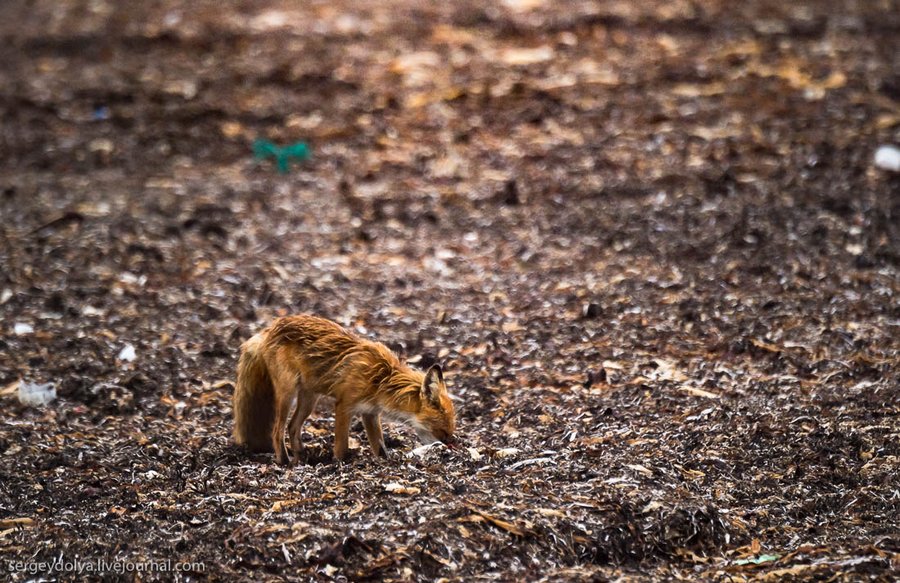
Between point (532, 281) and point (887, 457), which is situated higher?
point (887, 457)

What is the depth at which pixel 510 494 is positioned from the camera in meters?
5.58

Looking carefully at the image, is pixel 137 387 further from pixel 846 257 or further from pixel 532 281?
pixel 846 257

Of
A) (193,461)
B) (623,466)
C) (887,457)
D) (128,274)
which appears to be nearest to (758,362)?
(887,457)

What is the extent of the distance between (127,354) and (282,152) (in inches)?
177

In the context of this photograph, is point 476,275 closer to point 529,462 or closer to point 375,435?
point 375,435

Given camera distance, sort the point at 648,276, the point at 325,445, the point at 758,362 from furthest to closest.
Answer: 1. the point at 648,276
2. the point at 758,362
3. the point at 325,445

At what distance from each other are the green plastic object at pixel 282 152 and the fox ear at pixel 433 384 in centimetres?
602

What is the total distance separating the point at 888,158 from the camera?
35.8 ft

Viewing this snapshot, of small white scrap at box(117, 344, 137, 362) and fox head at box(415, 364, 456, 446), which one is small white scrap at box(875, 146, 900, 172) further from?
small white scrap at box(117, 344, 137, 362)

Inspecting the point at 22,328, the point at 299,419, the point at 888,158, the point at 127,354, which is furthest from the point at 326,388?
the point at 888,158

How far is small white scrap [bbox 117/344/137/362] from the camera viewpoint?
7796 millimetres

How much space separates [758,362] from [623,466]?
2033 mm

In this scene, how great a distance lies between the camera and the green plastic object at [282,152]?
11828 mm

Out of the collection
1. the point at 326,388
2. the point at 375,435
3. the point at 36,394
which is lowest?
the point at 36,394
